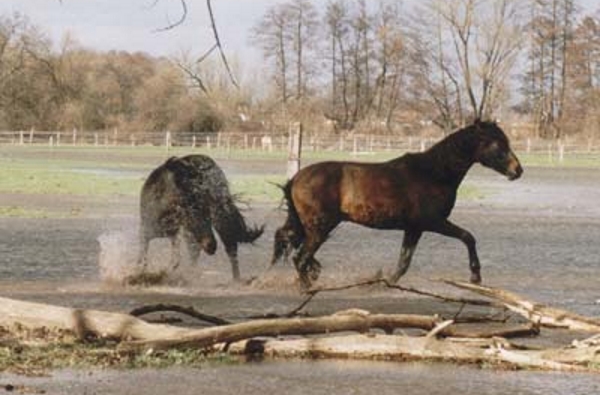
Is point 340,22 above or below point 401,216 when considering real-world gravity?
above

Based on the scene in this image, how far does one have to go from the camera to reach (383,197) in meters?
15.6

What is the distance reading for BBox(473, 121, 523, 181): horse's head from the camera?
16.0 metres

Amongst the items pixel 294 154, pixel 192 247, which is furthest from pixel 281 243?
pixel 294 154

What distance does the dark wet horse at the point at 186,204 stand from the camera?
16.4 m

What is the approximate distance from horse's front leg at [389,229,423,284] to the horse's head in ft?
4.24

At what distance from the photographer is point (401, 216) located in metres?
15.6

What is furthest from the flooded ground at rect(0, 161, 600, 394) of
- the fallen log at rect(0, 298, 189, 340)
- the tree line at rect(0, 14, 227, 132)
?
the tree line at rect(0, 14, 227, 132)

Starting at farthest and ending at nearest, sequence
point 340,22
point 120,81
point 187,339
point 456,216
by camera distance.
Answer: point 120,81, point 340,22, point 456,216, point 187,339

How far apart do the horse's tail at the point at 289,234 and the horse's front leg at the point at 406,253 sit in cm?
127

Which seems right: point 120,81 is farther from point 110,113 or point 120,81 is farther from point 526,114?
point 526,114

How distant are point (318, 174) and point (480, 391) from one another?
692 cm

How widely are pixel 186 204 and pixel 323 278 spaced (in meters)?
2.03

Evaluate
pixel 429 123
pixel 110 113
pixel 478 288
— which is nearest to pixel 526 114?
pixel 429 123

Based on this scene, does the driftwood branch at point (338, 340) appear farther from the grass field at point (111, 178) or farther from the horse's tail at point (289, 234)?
the grass field at point (111, 178)
